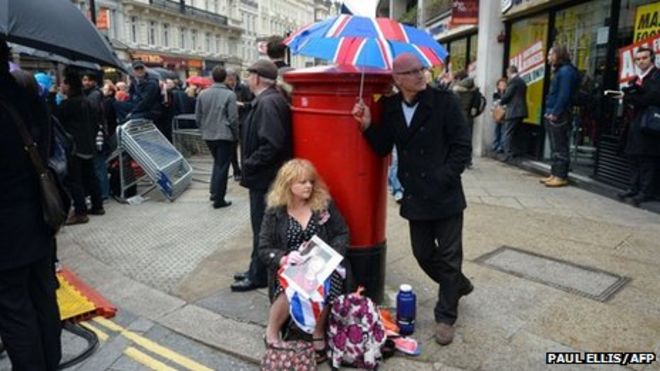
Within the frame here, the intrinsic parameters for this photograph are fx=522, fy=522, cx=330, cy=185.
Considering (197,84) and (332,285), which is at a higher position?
(197,84)

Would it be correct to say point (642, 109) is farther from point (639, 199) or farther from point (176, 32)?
point (176, 32)

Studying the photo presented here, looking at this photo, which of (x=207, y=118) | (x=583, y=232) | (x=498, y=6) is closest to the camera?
(x=583, y=232)

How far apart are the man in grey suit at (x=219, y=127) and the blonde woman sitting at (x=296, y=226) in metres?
3.85

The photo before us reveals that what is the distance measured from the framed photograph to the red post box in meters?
0.44

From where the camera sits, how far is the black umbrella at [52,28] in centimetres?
236

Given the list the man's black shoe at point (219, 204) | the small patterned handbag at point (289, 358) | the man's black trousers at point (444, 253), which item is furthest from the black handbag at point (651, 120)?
the man's black shoe at point (219, 204)

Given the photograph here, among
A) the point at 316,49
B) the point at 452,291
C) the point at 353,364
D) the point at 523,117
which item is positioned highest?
the point at 316,49

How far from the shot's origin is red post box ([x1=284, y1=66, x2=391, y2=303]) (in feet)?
10.7

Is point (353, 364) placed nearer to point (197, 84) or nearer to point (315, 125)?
point (315, 125)

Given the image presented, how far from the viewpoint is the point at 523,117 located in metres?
9.68

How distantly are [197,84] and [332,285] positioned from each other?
14.8 meters

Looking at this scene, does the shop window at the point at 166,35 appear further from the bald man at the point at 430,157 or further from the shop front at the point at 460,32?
the bald man at the point at 430,157

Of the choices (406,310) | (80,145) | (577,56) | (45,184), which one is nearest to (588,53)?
(577,56)

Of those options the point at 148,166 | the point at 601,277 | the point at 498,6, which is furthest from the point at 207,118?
the point at 498,6
